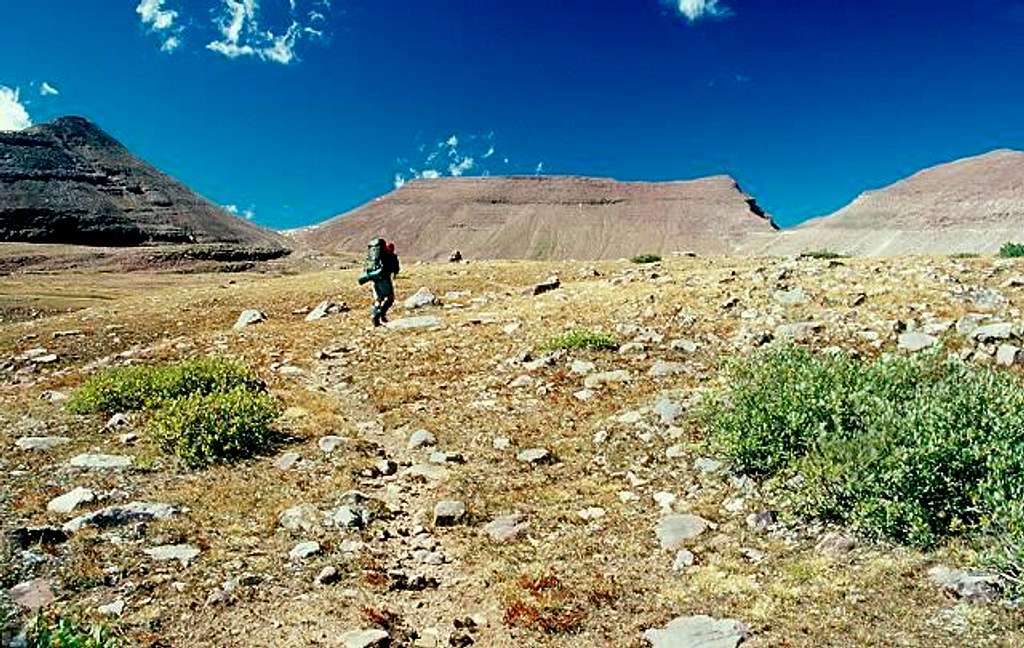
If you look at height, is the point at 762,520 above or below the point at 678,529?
above

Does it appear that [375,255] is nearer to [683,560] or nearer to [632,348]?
[632,348]

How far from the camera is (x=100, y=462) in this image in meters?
9.41

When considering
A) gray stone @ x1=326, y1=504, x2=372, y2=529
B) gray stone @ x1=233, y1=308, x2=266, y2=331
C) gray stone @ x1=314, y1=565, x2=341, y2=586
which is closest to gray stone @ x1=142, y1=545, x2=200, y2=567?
gray stone @ x1=314, y1=565, x2=341, y2=586

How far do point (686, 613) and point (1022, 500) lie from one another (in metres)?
2.79

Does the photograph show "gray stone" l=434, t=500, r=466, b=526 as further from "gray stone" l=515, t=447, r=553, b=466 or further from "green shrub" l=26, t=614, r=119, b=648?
"green shrub" l=26, t=614, r=119, b=648

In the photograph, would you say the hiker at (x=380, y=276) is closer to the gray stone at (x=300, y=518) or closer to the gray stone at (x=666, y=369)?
the gray stone at (x=666, y=369)

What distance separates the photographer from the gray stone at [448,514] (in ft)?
26.4

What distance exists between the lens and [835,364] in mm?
9984

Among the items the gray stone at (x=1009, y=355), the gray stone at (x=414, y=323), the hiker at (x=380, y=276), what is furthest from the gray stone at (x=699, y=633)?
the hiker at (x=380, y=276)

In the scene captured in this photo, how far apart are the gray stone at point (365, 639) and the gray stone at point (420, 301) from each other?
16342 mm

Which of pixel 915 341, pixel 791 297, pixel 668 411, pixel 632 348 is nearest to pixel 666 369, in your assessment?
pixel 632 348

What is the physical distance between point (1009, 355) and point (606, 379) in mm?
6118

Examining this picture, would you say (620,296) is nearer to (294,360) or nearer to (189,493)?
(294,360)

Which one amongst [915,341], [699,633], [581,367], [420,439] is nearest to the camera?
[699,633]
